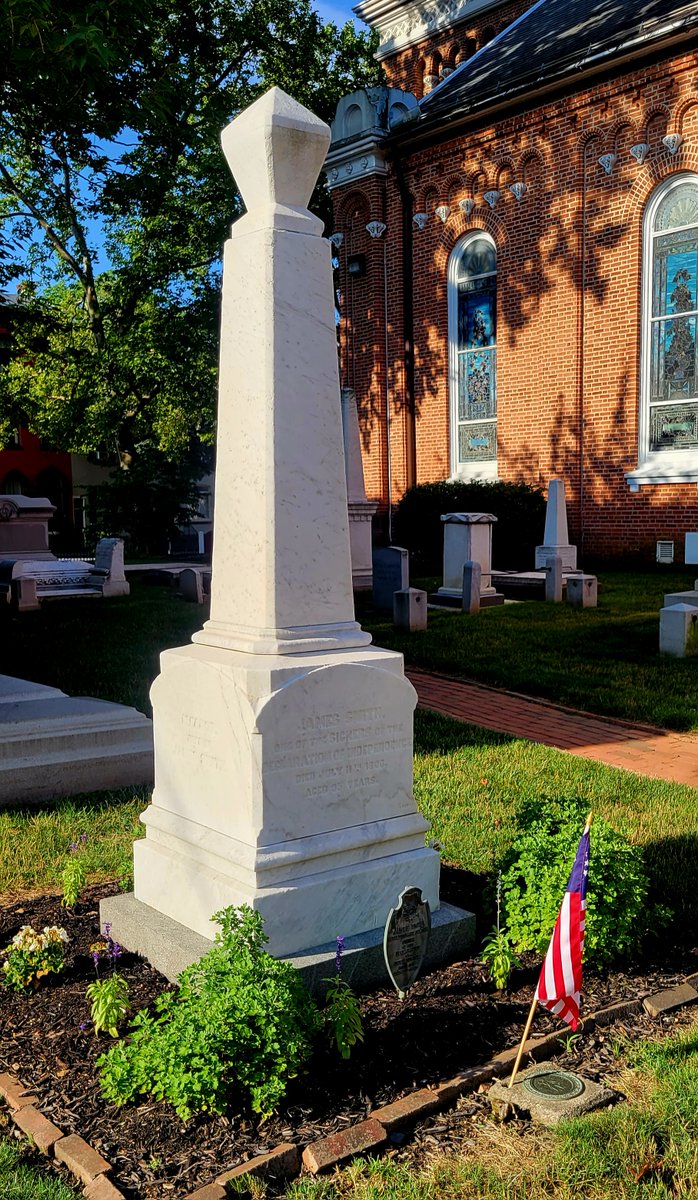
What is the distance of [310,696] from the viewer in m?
3.81

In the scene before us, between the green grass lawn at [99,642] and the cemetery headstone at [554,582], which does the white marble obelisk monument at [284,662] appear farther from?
the cemetery headstone at [554,582]

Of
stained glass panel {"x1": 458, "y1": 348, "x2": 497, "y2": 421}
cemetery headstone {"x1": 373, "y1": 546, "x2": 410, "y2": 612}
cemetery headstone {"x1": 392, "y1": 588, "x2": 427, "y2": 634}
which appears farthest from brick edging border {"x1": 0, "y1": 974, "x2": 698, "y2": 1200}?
stained glass panel {"x1": 458, "y1": 348, "x2": 497, "y2": 421}

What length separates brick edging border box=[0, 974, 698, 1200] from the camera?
271 cm

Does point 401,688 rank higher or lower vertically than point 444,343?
lower

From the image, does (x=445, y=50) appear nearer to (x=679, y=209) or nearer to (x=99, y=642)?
(x=679, y=209)

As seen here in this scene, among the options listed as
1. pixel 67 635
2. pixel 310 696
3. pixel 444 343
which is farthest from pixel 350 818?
pixel 444 343

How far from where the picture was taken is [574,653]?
10.5 m

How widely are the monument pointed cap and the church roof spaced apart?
14.0m

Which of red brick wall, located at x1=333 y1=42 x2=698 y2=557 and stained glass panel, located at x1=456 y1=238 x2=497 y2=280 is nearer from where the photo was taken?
red brick wall, located at x1=333 y1=42 x2=698 y2=557

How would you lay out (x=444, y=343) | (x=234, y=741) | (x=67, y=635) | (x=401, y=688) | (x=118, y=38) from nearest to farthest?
(x=234, y=741) → (x=401, y=688) → (x=118, y=38) → (x=67, y=635) → (x=444, y=343)

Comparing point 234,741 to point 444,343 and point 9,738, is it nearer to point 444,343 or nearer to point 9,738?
point 9,738

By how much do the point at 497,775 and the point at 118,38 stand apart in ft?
22.5

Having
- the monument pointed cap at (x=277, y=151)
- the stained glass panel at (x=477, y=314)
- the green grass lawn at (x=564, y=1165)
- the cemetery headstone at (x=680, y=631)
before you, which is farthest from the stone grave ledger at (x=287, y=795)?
the stained glass panel at (x=477, y=314)

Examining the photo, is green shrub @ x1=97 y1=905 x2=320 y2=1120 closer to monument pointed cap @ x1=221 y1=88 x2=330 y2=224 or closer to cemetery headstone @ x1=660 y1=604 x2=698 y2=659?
monument pointed cap @ x1=221 y1=88 x2=330 y2=224
